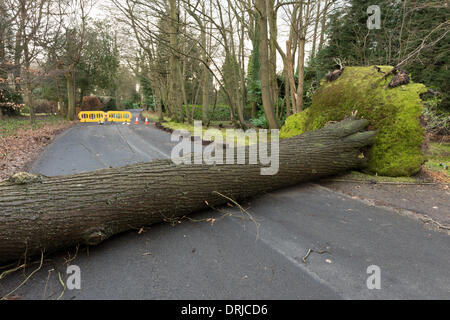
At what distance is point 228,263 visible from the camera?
2223 mm

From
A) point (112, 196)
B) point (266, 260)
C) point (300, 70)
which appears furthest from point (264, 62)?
point (266, 260)

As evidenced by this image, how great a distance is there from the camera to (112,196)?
2.50 m

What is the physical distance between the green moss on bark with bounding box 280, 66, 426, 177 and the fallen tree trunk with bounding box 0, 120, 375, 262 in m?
1.74

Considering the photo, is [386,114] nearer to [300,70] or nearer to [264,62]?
[264,62]

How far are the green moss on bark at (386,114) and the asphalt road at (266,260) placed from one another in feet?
5.91

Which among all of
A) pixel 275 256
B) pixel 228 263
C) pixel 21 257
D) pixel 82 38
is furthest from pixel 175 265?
pixel 82 38

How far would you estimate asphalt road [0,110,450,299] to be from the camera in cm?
187

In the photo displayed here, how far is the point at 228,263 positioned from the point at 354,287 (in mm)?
1092

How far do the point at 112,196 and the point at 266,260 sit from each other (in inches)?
69.5

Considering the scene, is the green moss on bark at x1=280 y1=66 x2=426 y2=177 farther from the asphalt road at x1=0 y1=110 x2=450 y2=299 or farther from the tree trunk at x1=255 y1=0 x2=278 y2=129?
the tree trunk at x1=255 y1=0 x2=278 y2=129

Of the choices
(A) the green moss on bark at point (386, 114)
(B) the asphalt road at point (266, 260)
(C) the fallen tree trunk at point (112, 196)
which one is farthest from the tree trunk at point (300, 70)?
(B) the asphalt road at point (266, 260)

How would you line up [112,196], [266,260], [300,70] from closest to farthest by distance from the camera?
[266,260] → [112,196] → [300,70]

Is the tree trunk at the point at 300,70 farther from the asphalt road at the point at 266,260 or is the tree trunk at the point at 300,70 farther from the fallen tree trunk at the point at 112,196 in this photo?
the asphalt road at the point at 266,260
